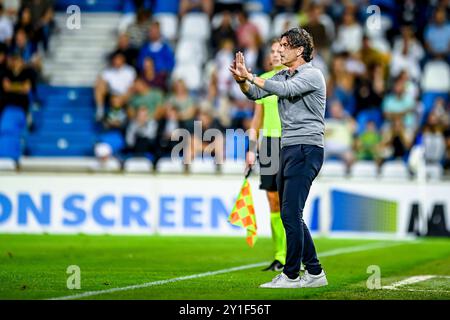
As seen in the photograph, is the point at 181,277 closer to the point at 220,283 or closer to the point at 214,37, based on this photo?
the point at 220,283

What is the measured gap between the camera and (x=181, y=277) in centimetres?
1119

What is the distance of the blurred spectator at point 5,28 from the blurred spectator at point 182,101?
447cm

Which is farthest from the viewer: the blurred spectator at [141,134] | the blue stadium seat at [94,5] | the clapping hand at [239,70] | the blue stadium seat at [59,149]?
the blue stadium seat at [94,5]

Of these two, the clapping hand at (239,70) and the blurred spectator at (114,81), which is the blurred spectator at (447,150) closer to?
the blurred spectator at (114,81)

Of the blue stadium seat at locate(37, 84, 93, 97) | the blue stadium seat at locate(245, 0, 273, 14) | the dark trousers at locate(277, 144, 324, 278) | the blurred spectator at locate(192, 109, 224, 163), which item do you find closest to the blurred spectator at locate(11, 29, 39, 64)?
the blue stadium seat at locate(37, 84, 93, 97)

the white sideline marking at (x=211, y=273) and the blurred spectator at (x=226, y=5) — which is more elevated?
the blurred spectator at (x=226, y=5)

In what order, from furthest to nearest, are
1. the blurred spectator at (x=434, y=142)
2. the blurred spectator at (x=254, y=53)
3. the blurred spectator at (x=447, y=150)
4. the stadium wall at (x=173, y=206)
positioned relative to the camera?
the blurred spectator at (x=254, y=53), the blurred spectator at (x=434, y=142), the blurred spectator at (x=447, y=150), the stadium wall at (x=173, y=206)

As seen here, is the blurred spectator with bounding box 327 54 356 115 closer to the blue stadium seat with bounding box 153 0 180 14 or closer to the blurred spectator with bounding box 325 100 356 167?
the blurred spectator with bounding box 325 100 356 167

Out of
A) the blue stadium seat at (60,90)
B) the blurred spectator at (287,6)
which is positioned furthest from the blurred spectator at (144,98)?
the blurred spectator at (287,6)

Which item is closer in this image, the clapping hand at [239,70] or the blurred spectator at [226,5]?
the clapping hand at [239,70]

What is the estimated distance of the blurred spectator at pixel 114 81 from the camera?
78.7 feet

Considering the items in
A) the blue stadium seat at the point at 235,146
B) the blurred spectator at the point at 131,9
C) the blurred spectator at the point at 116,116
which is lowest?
the blue stadium seat at the point at 235,146

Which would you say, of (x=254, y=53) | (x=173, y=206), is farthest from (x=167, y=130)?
(x=254, y=53)

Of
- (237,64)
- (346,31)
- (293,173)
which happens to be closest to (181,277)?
(293,173)
